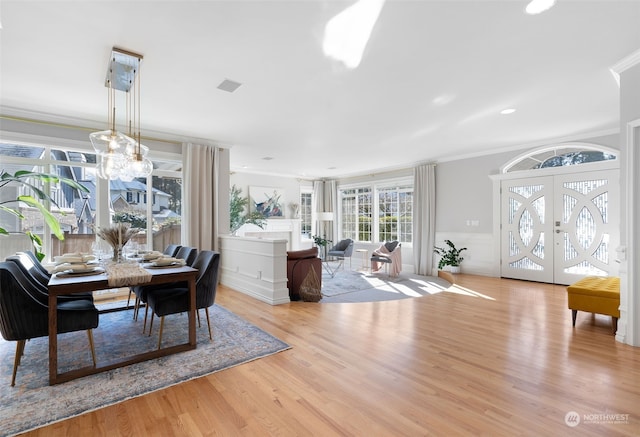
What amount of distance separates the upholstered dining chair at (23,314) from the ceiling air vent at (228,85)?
2.42 meters

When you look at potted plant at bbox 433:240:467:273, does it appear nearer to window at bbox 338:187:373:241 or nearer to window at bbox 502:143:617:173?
window at bbox 502:143:617:173

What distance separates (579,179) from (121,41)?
6.80m

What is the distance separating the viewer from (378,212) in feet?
29.3

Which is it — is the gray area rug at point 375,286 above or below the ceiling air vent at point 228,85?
below

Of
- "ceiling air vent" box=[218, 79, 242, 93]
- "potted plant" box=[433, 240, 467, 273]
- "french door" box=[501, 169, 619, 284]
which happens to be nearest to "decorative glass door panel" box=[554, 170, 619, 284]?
"french door" box=[501, 169, 619, 284]

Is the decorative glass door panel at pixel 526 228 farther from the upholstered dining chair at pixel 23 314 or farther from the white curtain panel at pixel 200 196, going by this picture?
the upholstered dining chair at pixel 23 314

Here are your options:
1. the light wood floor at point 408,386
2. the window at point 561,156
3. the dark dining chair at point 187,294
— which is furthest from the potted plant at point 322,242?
the dark dining chair at point 187,294

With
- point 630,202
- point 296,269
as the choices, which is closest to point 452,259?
point 296,269

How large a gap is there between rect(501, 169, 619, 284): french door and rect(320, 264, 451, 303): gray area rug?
5.32 feet

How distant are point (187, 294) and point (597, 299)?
14.1 feet

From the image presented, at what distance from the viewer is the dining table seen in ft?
7.30

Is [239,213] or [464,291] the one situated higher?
[239,213]

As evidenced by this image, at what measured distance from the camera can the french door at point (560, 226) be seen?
508cm

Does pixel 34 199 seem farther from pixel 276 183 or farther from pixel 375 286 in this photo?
pixel 276 183
